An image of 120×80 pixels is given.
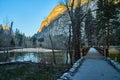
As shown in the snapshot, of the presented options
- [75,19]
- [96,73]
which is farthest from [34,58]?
[96,73]

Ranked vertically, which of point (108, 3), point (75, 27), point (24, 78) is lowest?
point (24, 78)

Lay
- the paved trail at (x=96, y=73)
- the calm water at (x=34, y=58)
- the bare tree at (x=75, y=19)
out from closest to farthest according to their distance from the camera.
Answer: the paved trail at (x=96, y=73)
the bare tree at (x=75, y=19)
the calm water at (x=34, y=58)

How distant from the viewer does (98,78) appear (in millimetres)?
11711

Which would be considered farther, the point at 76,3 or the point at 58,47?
the point at 58,47

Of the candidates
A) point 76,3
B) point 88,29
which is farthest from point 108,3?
point 88,29

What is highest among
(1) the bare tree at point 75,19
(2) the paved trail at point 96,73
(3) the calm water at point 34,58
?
(1) the bare tree at point 75,19

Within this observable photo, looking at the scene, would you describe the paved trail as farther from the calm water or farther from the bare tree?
the calm water

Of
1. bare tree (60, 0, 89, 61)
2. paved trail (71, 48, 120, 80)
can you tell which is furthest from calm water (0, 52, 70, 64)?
paved trail (71, 48, 120, 80)

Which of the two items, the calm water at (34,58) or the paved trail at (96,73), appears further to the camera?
the calm water at (34,58)

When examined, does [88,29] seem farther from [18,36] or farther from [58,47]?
[18,36]

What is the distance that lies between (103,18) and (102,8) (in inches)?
352

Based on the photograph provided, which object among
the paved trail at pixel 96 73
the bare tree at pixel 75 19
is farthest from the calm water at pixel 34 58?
the paved trail at pixel 96 73

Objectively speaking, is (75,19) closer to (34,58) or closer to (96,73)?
(96,73)

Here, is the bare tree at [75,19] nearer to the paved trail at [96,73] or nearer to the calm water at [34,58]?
the calm water at [34,58]
